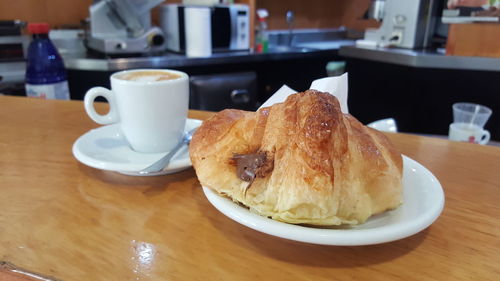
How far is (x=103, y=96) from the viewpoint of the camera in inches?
26.2

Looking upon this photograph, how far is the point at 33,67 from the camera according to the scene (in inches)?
57.9

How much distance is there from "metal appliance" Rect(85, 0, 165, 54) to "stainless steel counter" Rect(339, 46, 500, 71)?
4.14ft

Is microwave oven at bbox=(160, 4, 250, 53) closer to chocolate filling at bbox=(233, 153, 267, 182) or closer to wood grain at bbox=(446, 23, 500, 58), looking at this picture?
wood grain at bbox=(446, 23, 500, 58)

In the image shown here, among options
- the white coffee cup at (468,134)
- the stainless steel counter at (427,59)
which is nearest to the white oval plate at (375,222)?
the white coffee cup at (468,134)

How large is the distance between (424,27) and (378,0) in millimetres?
349

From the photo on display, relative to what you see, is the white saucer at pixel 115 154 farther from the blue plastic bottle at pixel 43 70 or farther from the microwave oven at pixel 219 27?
the microwave oven at pixel 219 27

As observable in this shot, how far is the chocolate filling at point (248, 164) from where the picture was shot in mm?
423

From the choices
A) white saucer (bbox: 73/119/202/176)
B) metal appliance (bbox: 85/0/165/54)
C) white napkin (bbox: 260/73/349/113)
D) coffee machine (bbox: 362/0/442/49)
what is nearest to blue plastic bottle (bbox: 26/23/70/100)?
metal appliance (bbox: 85/0/165/54)

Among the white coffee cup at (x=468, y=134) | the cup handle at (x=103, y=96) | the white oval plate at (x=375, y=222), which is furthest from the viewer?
the white coffee cup at (x=468, y=134)

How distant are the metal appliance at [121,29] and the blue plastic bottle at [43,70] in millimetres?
501

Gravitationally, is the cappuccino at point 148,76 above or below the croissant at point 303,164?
above

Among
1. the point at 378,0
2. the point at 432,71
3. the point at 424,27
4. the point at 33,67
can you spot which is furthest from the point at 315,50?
the point at 33,67

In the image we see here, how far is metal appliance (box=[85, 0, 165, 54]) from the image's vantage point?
6.70 feet

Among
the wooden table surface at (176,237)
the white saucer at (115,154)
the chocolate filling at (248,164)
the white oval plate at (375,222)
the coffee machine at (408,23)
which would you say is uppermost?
the coffee machine at (408,23)
